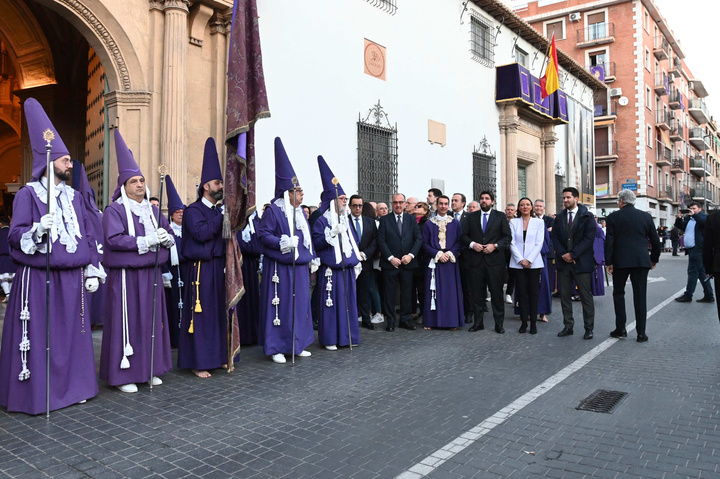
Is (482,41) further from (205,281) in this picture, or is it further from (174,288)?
(205,281)

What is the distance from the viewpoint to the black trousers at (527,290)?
8.24 meters

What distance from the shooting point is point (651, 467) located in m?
3.45

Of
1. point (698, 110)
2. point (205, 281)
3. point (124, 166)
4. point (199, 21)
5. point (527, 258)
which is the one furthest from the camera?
point (698, 110)

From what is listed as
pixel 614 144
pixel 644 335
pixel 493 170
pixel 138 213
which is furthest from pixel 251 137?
pixel 614 144

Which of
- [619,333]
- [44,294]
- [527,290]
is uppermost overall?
[44,294]

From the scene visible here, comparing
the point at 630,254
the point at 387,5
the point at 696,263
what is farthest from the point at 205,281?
the point at 387,5

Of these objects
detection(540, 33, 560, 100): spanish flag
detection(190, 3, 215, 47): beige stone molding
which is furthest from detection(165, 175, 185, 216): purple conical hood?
detection(540, 33, 560, 100): spanish flag

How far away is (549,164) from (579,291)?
16301 millimetres

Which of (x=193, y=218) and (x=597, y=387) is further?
(x=193, y=218)

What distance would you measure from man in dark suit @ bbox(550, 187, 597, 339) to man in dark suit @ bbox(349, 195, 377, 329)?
8.97ft

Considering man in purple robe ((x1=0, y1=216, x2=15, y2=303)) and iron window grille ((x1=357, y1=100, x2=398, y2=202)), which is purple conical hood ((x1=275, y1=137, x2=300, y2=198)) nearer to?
iron window grille ((x1=357, y1=100, x2=398, y2=202))

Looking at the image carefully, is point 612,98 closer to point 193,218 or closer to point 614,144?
point 614,144

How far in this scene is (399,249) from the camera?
345 inches

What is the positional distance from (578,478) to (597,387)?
2.12 meters
